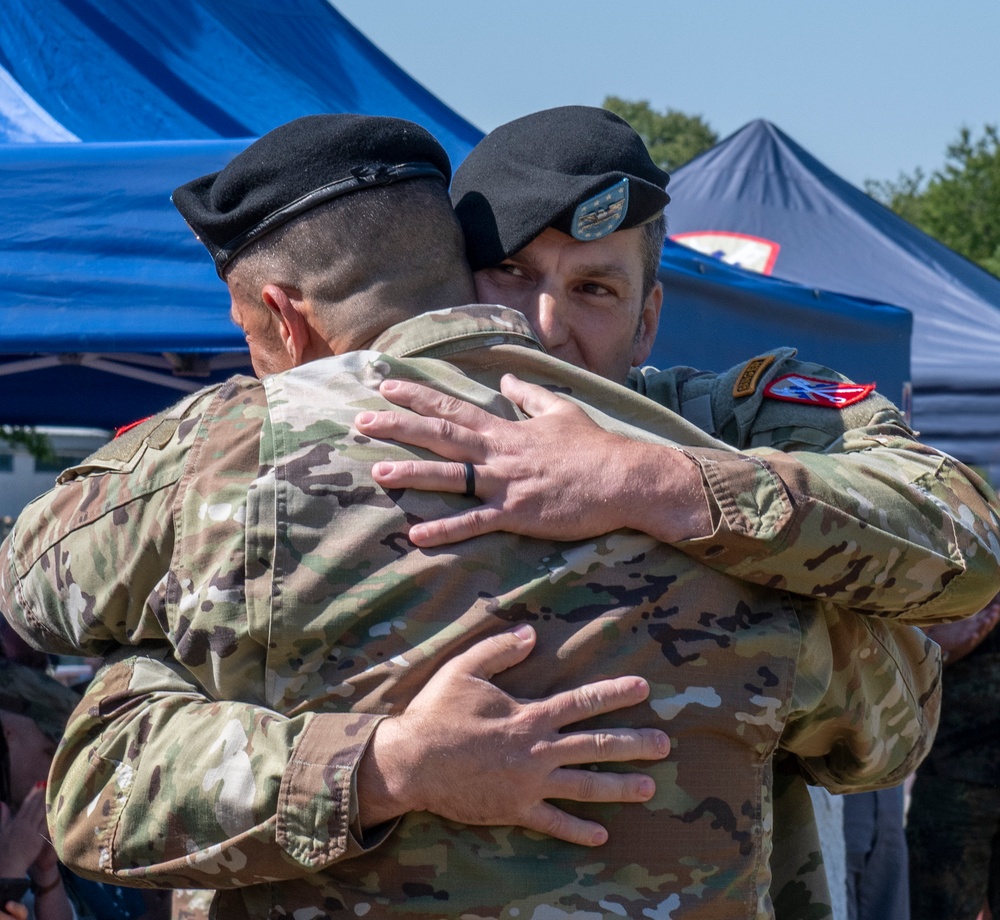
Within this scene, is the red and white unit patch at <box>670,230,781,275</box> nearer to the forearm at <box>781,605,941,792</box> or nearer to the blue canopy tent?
the blue canopy tent

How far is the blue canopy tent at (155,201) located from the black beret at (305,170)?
0.97 m

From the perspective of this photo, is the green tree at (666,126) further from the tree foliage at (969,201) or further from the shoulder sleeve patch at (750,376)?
the shoulder sleeve patch at (750,376)

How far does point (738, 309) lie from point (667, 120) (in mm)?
44653

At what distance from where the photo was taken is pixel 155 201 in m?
2.71

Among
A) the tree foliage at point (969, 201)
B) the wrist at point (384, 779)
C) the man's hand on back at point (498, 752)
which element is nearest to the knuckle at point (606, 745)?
the man's hand on back at point (498, 752)

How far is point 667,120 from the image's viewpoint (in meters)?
46.4

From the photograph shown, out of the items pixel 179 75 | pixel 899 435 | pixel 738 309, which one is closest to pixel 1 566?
pixel 899 435

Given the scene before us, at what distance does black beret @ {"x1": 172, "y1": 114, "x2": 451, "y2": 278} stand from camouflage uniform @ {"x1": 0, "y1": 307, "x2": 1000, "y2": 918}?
0.85 feet

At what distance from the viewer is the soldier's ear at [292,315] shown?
164 cm

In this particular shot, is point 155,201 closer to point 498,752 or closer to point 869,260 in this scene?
point 498,752

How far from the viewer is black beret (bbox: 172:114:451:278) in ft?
5.36

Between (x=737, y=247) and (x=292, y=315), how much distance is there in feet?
21.6

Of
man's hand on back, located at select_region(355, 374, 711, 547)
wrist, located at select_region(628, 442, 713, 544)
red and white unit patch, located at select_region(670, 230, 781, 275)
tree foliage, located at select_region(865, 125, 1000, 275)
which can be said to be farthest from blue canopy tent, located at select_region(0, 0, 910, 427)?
tree foliage, located at select_region(865, 125, 1000, 275)

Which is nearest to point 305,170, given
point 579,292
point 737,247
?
point 579,292
